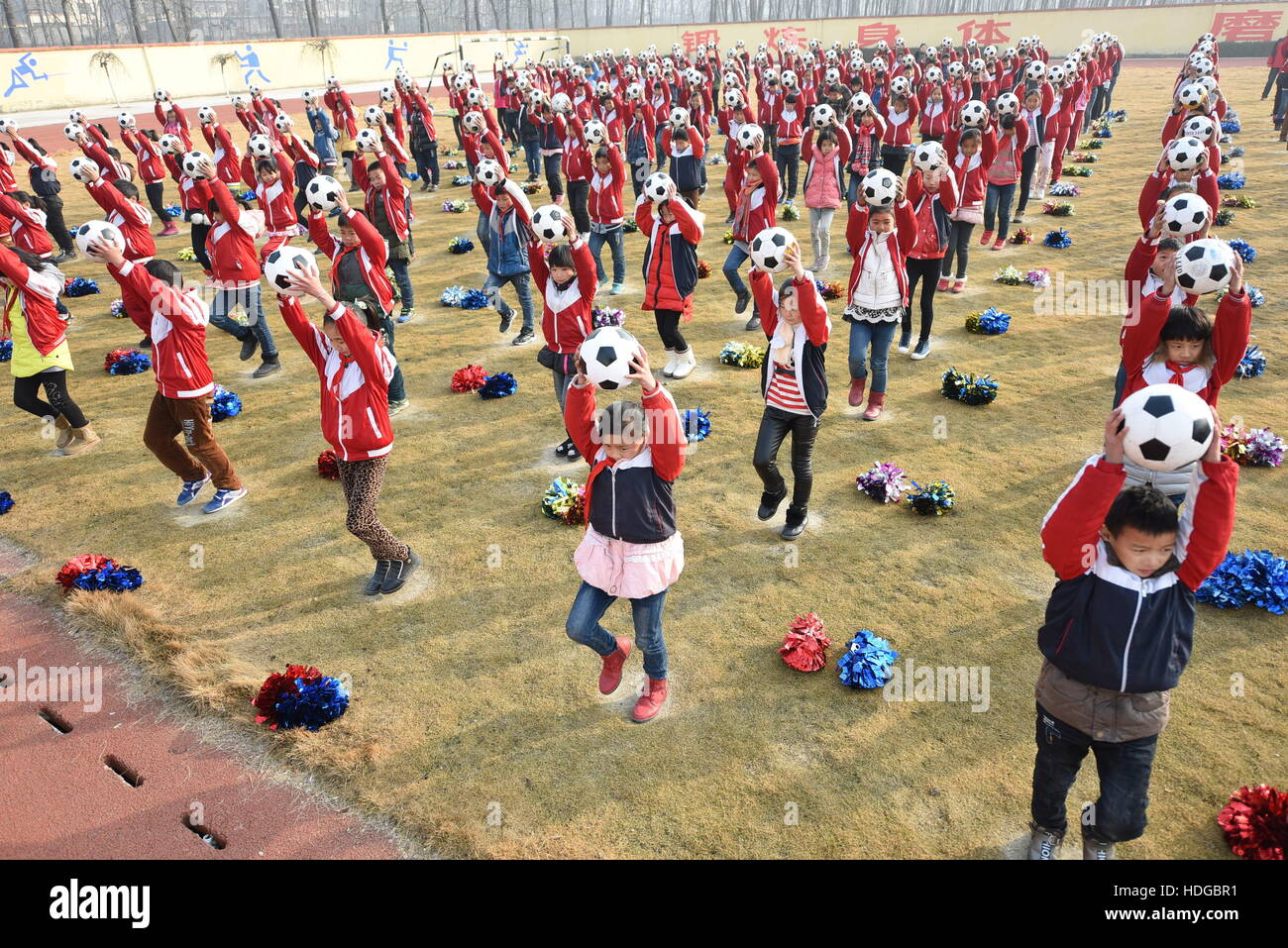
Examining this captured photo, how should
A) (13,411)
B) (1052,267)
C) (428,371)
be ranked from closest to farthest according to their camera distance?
(13,411) → (428,371) → (1052,267)

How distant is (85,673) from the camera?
20.7ft

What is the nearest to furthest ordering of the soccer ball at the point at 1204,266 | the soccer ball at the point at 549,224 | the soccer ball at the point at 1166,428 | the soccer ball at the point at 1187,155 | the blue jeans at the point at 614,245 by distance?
1. the soccer ball at the point at 1166,428
2. the soccer ball at the point at 1204,266
3. the soccer ball at the point at 549,224
4. the soccer ball at the point at 1187,155
5. the blue jeans at the point at 614,245

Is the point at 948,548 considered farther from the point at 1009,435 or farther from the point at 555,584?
the point at 555,584

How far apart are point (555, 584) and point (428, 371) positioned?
5733 mm

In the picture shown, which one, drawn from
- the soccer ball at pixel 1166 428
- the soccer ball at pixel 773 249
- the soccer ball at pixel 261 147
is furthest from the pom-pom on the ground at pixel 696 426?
the soccer ball at pixel 261 147

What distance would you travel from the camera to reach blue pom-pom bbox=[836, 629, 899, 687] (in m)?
5.72

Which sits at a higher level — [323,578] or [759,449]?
[759,449]

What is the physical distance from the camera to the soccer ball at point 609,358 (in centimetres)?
451

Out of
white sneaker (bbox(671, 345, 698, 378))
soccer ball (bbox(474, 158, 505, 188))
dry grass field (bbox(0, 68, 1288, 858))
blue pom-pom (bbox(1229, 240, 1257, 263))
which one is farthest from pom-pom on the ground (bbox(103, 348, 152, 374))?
blue pom-pom (bbox(1229, 240, 1257, 263))

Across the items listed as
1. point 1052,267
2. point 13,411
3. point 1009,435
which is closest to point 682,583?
point 1009,435

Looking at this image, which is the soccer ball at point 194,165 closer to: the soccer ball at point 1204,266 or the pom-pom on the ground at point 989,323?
the pom-pom on the ground at point 989,323

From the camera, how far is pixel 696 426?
9391 millimetres

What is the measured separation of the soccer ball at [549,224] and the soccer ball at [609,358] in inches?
143

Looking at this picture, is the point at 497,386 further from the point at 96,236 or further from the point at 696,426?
the point at 96,236
